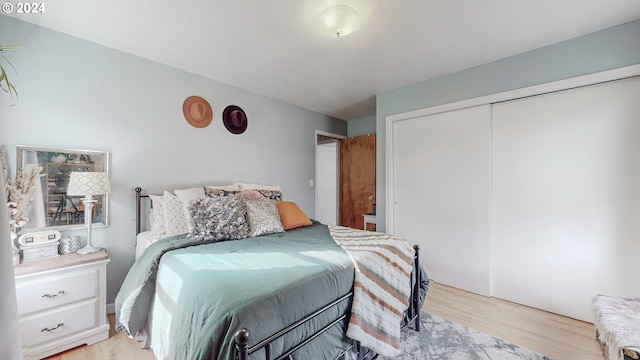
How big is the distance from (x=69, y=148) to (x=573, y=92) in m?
4.35

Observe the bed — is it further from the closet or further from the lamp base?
the closet

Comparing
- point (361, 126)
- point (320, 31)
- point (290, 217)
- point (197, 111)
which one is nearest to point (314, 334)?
point (290, 217)

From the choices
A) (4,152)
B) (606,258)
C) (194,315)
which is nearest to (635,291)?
(606,258)

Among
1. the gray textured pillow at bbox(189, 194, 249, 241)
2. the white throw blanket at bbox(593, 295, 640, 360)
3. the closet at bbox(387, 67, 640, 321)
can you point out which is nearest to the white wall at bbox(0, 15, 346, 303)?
the gray textured pillow at bbox(189, 194, 249, 241)

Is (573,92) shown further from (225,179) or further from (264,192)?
(225,179)

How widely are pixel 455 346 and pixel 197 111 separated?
3279 mm

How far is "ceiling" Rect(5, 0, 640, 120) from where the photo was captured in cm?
182

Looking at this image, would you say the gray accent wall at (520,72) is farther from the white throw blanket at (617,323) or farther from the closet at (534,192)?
the white throw blanket at (617,323)

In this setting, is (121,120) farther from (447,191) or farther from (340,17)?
(447,191)

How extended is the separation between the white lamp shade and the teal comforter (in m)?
0.68

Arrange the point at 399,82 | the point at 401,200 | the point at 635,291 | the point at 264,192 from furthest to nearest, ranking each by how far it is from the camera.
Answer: the point at 401,200 → the point at 399,82 → the point at 264,192 → the point at 635,291

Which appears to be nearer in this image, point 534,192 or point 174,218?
point 174,218

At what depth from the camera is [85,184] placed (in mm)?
1980

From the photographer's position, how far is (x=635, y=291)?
203cm
